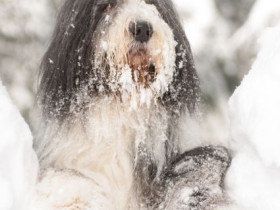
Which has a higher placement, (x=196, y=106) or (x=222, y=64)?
(x=222, y=64)

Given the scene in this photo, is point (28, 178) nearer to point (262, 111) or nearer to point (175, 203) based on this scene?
point (175, 203)

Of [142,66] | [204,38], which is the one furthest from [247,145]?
[204,38]

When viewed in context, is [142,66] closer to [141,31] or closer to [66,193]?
[141,31]

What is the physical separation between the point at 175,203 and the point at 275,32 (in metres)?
0.88

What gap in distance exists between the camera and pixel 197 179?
296 centimetres

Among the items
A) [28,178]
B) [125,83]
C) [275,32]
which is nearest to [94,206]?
[28,178]

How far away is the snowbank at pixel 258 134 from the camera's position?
93.3 inches

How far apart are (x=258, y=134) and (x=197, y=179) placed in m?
0.59

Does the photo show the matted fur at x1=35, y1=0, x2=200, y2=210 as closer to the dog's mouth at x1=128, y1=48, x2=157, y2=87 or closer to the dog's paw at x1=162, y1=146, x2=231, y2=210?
the dog's mouth at x1=128, y1=48, x2=157, y2=87

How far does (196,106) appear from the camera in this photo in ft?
11.1

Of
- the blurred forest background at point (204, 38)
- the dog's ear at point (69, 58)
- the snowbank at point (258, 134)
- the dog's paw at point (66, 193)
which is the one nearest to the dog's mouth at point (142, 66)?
the dog's ear at point (69, 58)

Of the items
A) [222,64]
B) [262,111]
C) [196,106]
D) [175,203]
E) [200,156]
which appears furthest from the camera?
[222,64]

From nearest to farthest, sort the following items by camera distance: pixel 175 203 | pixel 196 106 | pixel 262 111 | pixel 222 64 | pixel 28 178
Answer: pixel 262 111 < pixel 28 178 < pixel 175 203 < pixel 196 106 < pixel 222 64

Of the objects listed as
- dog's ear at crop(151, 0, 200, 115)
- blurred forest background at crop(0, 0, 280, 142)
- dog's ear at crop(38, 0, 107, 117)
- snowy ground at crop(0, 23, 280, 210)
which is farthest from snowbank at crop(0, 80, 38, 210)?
blurred forest background at crop(0, 0, 280, 142)
